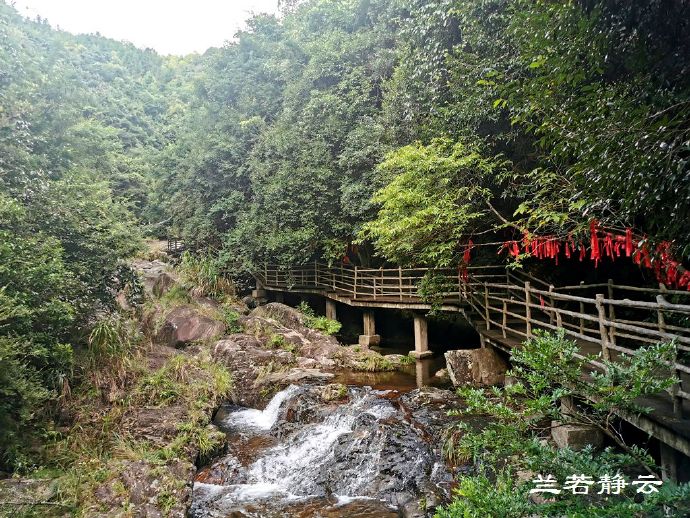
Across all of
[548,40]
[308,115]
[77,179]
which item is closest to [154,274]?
[77,179]

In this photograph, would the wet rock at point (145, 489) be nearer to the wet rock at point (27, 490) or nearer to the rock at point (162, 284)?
the wet rock at point (27, 490)

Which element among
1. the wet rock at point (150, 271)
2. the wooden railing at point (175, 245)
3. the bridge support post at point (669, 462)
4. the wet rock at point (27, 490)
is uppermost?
the wooden railing at point (175, 245)

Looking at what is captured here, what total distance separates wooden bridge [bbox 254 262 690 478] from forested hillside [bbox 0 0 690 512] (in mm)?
649

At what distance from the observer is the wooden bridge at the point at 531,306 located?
4.11 m

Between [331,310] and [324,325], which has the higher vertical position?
[331,310]

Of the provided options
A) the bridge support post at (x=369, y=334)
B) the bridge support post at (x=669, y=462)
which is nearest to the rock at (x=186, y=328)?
the bridge support post at (x=369, y=334)

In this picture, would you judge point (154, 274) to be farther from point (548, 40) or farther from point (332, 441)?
point (548, 40)

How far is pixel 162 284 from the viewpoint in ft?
54.3

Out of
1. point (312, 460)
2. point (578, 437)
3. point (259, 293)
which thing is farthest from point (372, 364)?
point (259, 293)

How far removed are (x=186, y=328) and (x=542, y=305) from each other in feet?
34.5

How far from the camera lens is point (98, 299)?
9.71 metres

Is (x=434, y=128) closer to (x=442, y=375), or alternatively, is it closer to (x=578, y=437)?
(x=442, y=375)

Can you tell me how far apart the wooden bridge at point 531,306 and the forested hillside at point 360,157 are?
2.13 feet

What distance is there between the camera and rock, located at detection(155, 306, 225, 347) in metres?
13.1
